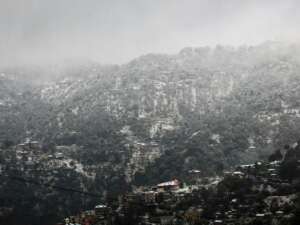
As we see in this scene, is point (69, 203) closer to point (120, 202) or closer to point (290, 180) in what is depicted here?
point (120, 202)

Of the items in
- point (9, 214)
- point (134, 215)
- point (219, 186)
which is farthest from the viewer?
point (9, 214)

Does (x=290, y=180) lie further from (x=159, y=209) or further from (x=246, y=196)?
(x=159, y=209)

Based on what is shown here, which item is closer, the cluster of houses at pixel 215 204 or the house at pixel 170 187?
the cluster of houses at pixel 215 204

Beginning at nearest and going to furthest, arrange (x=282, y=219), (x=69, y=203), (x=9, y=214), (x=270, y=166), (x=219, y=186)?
(x=282, y=219) < (x=219, y=186) < (x=270, y=166) < (x=9, y=214) < (x=69, y=203)

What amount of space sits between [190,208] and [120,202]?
788 inches

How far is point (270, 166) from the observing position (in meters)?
161

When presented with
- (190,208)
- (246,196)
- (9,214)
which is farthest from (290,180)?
(9,214)

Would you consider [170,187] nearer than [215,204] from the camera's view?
No

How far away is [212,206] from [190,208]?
4808mm

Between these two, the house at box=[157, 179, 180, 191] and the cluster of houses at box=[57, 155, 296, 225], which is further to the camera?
the house at box=[157, 179, 180, 191]

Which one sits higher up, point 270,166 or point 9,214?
point 270,166

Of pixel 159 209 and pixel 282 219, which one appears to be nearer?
pixel 282 219

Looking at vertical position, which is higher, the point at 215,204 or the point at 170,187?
the point at 215,204

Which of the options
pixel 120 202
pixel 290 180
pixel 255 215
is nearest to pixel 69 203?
pixel 120 202
